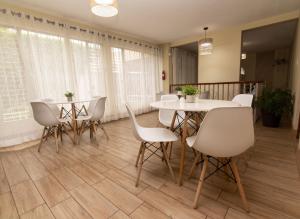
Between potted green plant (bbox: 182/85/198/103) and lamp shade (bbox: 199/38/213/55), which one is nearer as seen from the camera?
potted green plant (bbox: 182/85/198/103)

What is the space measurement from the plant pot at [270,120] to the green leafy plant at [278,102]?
0.28 feet

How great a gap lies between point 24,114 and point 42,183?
1.90 m

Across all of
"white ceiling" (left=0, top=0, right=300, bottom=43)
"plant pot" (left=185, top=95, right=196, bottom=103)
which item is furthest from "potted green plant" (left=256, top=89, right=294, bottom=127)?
"plant pot" (left=185, top=95, right=196, bottom=103)

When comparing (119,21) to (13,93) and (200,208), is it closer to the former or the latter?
(13,93)

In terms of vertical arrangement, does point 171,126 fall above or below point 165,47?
below

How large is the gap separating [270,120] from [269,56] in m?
6.17

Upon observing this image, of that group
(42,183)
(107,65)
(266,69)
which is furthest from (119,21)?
(266,69)

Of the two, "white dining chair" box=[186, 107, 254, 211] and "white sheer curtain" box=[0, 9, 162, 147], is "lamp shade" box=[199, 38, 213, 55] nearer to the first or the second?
"white sheer curtain" box=[0, 9, 162, 147]

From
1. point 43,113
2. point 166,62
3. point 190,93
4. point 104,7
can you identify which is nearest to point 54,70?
point 43,113

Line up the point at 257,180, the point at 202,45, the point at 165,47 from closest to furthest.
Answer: the point at 257,180 < the point at 202,45 < the point at 165,47

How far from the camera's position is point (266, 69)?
25.6 ft

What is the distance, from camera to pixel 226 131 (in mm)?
1075

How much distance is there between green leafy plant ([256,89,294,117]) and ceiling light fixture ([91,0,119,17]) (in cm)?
343

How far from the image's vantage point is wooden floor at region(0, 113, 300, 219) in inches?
49.1
